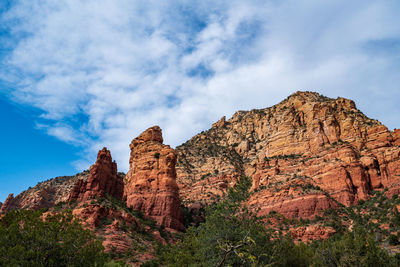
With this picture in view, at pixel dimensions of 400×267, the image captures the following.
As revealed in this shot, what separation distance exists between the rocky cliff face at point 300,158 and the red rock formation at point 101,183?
3251cm

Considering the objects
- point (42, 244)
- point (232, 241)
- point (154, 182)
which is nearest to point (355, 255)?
point (232, 241)

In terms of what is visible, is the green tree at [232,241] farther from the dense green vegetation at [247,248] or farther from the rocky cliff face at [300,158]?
the rocky cliff face at [300,158]

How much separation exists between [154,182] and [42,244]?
5459 cm

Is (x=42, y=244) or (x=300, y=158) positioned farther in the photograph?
(x=300, y=158)

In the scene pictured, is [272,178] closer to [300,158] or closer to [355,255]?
[300,158]

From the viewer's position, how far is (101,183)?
61.1m

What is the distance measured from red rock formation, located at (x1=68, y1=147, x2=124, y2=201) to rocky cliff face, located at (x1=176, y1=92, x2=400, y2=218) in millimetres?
32505

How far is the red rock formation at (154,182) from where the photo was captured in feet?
217

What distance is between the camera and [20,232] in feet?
58.5

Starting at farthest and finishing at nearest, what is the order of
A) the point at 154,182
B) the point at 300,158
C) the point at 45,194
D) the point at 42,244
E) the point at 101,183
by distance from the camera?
1. the point at 45,194
2. the point at 300,158
3. the point at 154,182
4. the point at 101,183
5. the point at 42,244

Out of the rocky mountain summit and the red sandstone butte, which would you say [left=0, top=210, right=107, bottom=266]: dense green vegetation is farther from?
the red sandstone butte

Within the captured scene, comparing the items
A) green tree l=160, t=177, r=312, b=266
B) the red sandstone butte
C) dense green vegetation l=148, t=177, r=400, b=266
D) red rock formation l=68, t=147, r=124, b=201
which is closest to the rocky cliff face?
red rock formation l=68, t=147, r=124, b=201

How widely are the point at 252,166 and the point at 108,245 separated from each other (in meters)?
69.2

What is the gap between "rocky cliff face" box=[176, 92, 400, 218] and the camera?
2677 inches
